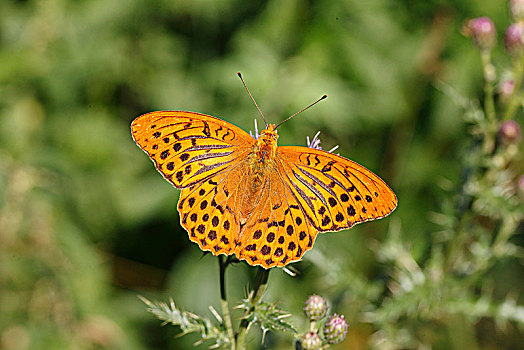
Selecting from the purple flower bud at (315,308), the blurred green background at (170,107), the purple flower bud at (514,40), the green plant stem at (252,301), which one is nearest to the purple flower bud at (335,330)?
the purple flower bud at (315,308)

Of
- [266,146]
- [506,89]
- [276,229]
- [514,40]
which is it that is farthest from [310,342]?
[514,40]

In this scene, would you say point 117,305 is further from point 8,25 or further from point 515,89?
point 515,89

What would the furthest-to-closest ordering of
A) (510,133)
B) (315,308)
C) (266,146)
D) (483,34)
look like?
1. (483,34)
2. (510,133)
3. (266,146)
4. (315,308)

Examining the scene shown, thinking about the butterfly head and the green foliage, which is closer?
the green foliage

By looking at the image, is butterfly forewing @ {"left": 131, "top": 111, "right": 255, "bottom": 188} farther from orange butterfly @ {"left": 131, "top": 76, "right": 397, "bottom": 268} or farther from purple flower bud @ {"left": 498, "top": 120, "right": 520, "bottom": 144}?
purple flower bud @ {"left": 498, "top": 120, "right": 520, "bottom": 144}

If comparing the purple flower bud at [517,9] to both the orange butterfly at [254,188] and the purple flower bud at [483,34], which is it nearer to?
the purple flower bud at [483,34]

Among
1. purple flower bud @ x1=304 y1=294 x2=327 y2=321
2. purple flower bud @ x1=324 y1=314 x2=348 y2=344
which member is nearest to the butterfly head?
purple flower bud @ x1=304 y1=294 x2=327 y2=321

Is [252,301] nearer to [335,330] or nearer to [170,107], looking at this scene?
[335,330]
